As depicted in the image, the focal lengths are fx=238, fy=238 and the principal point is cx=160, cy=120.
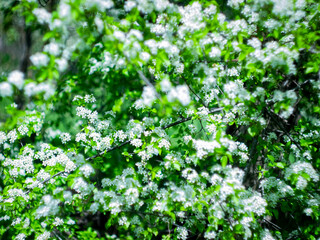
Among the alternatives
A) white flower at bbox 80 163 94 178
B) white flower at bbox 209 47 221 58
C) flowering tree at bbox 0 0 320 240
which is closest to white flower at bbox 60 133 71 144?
flowering tree at bbox 0 0 320 240

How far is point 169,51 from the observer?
2143mm

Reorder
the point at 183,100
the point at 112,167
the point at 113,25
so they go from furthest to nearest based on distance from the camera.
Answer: the point at 112,167 < the point at 113,25 < the point at 183,100

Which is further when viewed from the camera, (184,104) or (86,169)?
(86,169)

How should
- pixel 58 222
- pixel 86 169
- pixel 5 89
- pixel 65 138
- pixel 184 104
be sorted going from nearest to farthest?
pixel 5 89 < pixel 184 104 < pixel 86 169 < pixel 58 222 < pixel 65 138

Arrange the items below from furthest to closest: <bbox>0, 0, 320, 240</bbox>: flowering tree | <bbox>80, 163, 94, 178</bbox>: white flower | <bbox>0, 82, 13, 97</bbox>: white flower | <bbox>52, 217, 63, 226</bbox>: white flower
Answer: <bbox>52, 217, 63, 226</bbox>: white flower
<bbox>80, 163, 94, 178</bbox>: white flower
<bbox>0, 0, 320, 240</bbox>: flowering tree
<bbox>0, 82, 13, 97</bbox>: white flower

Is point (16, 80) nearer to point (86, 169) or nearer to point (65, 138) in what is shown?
point (86, 169)

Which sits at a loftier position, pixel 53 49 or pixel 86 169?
pixel 53 49

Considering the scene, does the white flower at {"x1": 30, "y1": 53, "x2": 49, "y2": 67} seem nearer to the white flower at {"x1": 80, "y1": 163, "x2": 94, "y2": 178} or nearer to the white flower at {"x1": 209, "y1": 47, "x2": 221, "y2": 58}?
the white flower at {"x1": 80, "y1": 163, "x2": 94, "y2": 178}

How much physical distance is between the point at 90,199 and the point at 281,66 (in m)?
2.15

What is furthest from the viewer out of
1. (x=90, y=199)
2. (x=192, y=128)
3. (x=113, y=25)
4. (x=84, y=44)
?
(x=192, y=128)

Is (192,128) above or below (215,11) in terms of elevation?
below

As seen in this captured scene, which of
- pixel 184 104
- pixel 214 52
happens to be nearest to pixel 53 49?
pixel 184 104

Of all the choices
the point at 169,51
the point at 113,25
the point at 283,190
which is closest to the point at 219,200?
the point at 283,190

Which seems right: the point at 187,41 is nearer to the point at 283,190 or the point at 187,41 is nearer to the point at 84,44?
the point at 84,44
